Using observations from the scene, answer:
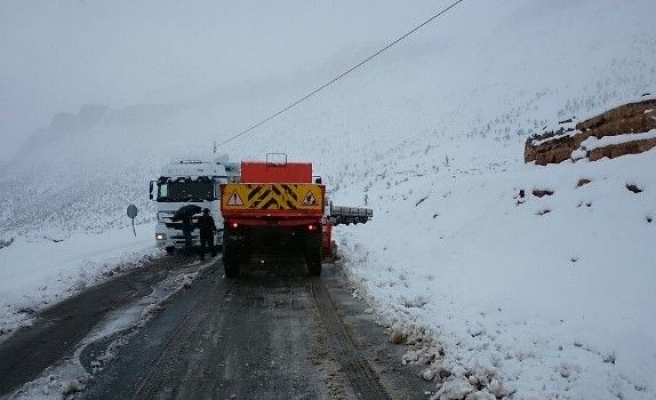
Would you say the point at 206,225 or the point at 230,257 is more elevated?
the point at 206,225

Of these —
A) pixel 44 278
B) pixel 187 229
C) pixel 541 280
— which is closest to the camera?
pixel 541 280

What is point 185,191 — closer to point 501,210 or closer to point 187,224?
point 187,224

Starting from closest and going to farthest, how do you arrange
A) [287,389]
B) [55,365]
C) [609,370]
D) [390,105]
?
1. [609,370]
2. [287,389]
3. [55,365]
4. [390,105]

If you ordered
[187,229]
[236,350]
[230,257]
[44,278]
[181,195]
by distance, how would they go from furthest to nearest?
[181,195] < [187,229] < [44,278] < [230,257] < [236,350]

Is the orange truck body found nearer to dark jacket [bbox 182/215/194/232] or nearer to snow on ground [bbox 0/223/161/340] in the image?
snow on ground [bbox 0/223/161/340]

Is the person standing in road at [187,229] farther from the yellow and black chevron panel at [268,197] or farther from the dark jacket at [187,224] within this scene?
the yellow and black chevron panel at [268,197]

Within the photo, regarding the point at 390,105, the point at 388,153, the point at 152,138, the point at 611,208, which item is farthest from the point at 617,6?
the point at 152,138

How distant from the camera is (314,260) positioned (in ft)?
34.7

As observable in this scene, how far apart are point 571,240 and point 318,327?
5.10m

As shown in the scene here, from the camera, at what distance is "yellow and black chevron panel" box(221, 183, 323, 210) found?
10.2m

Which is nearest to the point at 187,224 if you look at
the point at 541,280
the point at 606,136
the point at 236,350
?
the point at 236,350

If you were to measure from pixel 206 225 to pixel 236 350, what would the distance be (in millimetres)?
8794

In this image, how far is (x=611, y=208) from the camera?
8.37m

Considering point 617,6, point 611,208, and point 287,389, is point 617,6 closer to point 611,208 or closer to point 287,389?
point 611,208
